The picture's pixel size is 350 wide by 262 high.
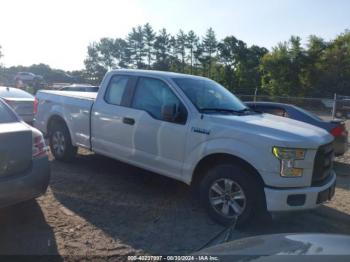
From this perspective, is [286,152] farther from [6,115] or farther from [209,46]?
[209,46]

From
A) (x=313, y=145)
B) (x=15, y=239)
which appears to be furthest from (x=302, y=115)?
(x=15, y=239)

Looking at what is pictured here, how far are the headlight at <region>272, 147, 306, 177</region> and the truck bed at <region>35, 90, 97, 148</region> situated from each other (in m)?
3.56

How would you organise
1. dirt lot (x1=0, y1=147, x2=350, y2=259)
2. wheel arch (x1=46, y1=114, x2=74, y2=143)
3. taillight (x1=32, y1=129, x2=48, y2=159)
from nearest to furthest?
dirt lot (x1=0, y1=147, x2=350, y2=259) → taillight (x1=32, y1=129, x2=48, y2=159) → wheel arch (x1=46, y1=114, x2=74, y2=143)

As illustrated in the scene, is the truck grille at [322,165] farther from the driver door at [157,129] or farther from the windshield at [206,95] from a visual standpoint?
the driver door at [157,129]

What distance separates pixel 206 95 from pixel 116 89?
161cm

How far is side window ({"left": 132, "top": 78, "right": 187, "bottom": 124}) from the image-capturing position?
16.7ft

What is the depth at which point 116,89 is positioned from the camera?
6.29 meters

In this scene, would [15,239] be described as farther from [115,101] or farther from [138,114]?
[115,101]

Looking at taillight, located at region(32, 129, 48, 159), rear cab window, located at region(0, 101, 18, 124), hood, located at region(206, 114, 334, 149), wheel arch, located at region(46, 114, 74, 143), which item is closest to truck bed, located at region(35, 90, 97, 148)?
wheel arch, located at region(46, 114, 74, 143)

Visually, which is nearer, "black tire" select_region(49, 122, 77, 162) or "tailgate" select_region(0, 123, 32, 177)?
"tailgate" select_region(0, 123, 32, 177)

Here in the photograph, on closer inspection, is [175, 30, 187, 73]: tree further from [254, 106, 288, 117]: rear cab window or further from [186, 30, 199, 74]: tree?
[254, 106, 288, 117]: rear cab window

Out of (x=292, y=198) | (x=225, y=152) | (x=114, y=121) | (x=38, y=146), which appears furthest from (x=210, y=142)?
(x=38, y=146)

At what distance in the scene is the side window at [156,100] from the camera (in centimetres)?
510

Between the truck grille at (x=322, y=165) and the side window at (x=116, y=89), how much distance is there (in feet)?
10.2
